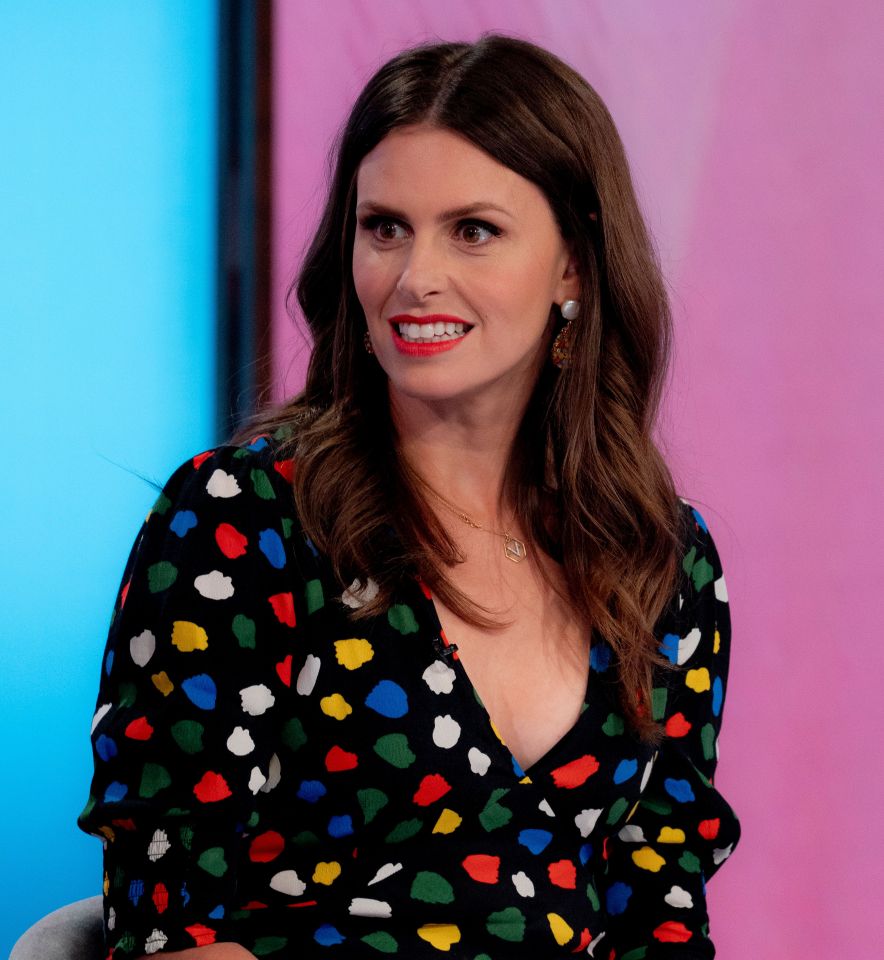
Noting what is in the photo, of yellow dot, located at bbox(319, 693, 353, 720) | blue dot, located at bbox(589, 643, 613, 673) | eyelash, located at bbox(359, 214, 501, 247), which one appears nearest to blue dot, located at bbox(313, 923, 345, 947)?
yellow dot, located at bbox(319, 693, 353, 720)

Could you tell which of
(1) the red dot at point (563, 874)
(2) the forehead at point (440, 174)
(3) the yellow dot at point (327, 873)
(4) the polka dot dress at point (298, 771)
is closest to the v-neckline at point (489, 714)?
(4) the polka dot dress at point (298, 771)

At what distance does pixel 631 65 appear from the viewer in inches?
86.5

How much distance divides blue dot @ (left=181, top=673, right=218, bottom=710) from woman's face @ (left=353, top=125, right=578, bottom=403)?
1.25ft

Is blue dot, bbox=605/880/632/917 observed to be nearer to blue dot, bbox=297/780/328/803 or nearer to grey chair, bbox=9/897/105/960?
blue dot, bbox=297/780/328/803

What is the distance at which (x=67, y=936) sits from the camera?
1.25 meters

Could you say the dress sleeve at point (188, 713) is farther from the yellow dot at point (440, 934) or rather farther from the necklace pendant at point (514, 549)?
the necklace pendant at point (514, 549)

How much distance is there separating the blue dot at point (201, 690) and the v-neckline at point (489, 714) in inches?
10.1

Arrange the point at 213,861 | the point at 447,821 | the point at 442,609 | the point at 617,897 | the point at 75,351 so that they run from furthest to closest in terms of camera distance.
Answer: the point at 75,351, the point at 617,897, the point at 442,609, the point at 447,821, the point at 213,861

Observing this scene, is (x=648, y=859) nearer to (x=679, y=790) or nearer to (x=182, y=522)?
(x=679, y=790)

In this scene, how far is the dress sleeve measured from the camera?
4.02 feet

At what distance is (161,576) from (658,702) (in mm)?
623

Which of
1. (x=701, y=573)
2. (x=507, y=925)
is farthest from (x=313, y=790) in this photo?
(x=701, y=573)

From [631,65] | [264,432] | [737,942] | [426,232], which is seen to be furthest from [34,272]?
[737,942]

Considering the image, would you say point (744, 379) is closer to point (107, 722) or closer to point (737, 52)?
point (737, 52)
